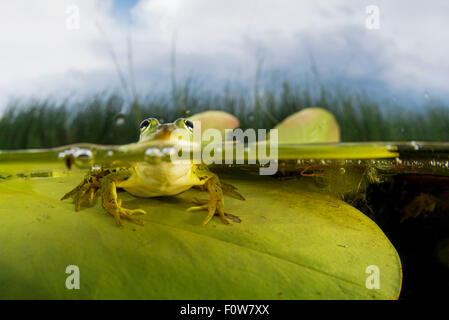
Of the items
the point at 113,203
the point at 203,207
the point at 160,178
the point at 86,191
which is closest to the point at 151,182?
the point at 160,178

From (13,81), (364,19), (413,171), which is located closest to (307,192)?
(413,171)

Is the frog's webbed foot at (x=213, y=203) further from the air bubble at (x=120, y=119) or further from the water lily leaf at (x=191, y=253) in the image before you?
the air bubble at (x=120, y=119)

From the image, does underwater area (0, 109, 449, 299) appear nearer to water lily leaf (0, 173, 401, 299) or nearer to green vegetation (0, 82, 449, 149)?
water lily leaf (0, 173, 401, 299)

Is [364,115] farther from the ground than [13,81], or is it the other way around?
[13,81]

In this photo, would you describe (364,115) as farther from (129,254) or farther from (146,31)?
(129,254)

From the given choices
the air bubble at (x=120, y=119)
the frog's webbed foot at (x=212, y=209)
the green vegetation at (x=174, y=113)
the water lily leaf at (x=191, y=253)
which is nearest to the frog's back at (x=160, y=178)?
the water lily leaf at (x=191, y=253)

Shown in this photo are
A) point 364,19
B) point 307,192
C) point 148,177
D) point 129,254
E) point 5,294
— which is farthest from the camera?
point 364,19
